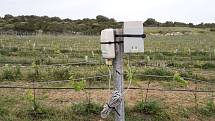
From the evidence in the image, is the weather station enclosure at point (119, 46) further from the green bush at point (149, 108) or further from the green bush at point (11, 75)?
the green bush at point (11, 75)

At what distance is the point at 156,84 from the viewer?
34.4ft

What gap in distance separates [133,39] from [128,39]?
5cm

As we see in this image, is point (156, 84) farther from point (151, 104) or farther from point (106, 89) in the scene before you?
point (151, 104)

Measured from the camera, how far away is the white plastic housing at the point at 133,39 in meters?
4.33

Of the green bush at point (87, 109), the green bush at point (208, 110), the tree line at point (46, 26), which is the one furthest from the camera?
the tree line at point (46, 26)

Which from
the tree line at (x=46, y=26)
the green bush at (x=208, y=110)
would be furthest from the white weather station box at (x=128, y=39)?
the tree line at (x=46, y=26)

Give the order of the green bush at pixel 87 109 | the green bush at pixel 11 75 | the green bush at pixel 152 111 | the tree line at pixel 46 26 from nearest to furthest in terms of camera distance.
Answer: the green bush at pixel 87 109 → the green bush at pixel 152 111 → the green bush at pixel 11 75 → the tree line at pixel 46 26

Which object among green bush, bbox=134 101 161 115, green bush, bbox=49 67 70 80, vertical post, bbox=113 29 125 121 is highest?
vertical post, bbox=113 29 125 121

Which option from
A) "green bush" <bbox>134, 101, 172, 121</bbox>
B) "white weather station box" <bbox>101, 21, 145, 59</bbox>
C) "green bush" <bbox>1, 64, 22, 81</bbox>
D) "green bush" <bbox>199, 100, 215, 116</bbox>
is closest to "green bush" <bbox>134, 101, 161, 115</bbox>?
"green bush" <bbox>134, 101, 172, 121</bbox>

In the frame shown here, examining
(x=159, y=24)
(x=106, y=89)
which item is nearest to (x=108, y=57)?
(x=106, y=89)

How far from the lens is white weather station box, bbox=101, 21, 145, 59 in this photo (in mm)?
4332

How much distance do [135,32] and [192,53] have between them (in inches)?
771

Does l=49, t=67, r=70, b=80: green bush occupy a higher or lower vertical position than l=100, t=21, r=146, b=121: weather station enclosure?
lower

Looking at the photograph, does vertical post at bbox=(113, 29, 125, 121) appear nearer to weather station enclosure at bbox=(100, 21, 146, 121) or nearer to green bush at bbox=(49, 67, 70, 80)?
weather station enclosure at bbox=(100, 21, 146, 121)
